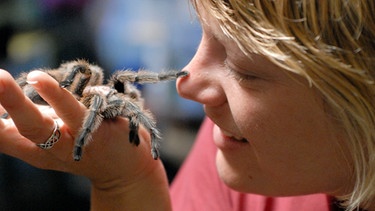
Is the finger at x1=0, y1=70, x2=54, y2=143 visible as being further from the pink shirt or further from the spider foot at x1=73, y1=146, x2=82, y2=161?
the pink shirt

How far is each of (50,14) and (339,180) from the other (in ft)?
5.77

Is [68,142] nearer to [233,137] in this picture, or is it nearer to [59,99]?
[59,99]

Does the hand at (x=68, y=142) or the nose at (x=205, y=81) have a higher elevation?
the nose at (x=205, y=81)

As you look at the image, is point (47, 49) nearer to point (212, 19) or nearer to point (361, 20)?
point (212, 19)

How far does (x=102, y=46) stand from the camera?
2.52m

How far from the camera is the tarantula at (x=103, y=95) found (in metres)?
0.97

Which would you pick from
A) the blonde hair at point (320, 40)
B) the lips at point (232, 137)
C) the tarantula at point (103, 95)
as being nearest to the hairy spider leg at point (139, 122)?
the tarantula at point (103, 95)

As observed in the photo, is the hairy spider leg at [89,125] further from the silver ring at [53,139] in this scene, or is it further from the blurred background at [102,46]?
the blurred background at [102,46]

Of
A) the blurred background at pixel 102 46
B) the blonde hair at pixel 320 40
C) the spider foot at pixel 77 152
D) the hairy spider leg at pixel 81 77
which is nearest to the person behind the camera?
the blonde hair at pixel 320 40

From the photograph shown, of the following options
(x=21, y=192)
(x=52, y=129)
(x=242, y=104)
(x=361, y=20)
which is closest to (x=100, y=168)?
(x=52, y=129)

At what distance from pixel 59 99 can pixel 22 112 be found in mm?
53

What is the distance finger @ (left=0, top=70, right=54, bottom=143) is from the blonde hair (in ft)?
0.91

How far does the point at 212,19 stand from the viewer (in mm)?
900

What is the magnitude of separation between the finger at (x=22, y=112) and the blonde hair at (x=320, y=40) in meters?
0.28
